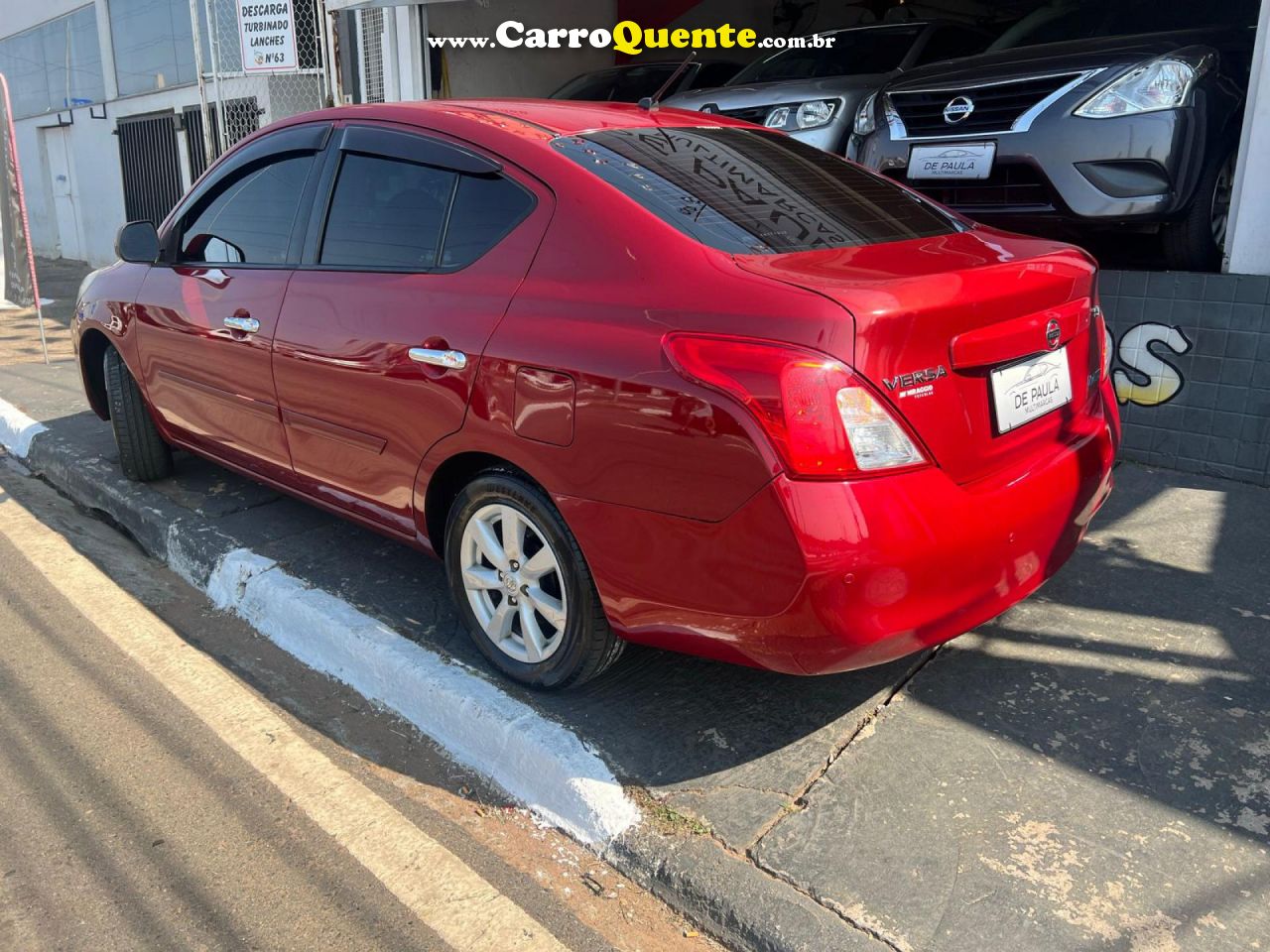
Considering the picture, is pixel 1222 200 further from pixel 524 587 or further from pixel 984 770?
pixel 524 587

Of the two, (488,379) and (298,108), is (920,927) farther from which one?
(298,108)

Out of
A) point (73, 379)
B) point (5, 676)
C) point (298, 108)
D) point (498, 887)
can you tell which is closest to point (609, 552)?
point (498, 887)

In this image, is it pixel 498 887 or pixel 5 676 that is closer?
A: pixel 498 887

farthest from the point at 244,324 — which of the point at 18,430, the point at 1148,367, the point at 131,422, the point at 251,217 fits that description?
the point at 1148,367

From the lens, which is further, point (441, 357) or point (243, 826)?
point (441, 357)

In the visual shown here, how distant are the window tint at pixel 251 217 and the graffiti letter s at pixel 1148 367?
12.3ft

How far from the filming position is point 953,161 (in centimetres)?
507

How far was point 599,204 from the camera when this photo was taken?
101 inches

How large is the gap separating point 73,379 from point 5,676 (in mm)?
4531

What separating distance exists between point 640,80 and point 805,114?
362cm

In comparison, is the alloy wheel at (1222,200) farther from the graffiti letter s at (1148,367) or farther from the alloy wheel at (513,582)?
the alloy wheel at (513,582)

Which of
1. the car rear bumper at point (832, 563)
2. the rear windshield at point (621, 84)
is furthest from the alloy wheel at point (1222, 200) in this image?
the rear windshield at point (621, 84)

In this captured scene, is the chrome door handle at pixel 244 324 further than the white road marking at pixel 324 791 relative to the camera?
Yes

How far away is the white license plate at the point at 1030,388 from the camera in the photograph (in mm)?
2412
